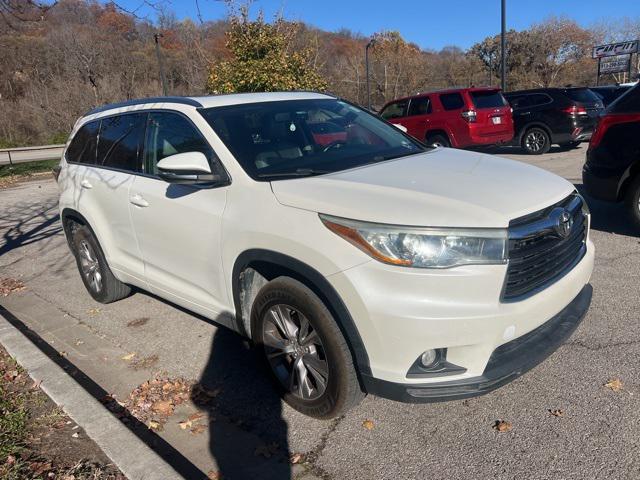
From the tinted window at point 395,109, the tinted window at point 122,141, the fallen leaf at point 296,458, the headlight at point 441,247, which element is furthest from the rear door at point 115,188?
the tinted window at point 395,109

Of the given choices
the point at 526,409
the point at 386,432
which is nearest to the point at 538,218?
the point at 526,409

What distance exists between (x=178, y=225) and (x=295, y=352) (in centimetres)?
120

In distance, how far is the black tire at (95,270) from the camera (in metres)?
4.89

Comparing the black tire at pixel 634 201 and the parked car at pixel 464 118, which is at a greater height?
the parked car at pixel 464 118

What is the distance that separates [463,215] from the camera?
2.51 m

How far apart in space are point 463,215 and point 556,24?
45.2 meters

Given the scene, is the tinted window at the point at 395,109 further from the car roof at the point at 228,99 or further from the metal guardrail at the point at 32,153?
the metal guardrail at the point at 32,153

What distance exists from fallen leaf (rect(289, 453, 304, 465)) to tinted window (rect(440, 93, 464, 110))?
442 inches

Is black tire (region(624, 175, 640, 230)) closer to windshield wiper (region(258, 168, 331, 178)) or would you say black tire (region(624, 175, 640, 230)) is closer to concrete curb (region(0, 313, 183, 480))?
windshield wiper (region(258, 168, 331, 178))

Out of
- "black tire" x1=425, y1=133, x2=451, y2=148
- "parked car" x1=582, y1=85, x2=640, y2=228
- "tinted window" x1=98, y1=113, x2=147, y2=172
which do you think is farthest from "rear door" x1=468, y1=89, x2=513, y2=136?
"tinted window" x1=98, y1=113, x2=147, y2=172

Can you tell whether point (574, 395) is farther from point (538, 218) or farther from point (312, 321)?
point (312, 321)

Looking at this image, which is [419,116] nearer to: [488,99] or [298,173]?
[488,99]

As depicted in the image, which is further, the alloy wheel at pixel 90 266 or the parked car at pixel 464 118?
the parked car at pixel 464 118

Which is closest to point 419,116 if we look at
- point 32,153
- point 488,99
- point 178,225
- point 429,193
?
point 488,99
